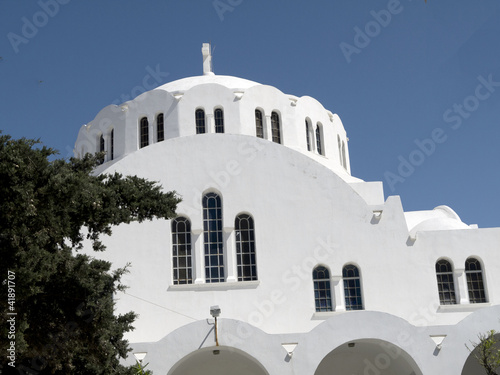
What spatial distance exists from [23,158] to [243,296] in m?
9.34

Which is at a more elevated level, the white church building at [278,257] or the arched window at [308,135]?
the arched window at [308,135]

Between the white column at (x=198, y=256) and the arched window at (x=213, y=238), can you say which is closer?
the white column at (x=198, y=256)

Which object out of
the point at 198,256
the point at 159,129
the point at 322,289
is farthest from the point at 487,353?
the point at 159,129

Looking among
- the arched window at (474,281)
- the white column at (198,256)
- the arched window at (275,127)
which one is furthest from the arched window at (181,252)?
the arched window at (474,281)

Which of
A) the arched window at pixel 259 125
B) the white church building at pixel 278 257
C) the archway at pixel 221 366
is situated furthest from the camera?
the arched window at pixel 259 125

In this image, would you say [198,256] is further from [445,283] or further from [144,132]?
[445,283]

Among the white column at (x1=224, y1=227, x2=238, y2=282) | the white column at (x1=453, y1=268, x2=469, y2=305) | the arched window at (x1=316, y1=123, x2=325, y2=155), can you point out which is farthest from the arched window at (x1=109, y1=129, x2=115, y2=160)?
the white column at (x1=453, y1=268, x2=469, y2=305)

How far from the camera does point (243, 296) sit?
67.8ft

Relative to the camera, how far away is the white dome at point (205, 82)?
2672 cm

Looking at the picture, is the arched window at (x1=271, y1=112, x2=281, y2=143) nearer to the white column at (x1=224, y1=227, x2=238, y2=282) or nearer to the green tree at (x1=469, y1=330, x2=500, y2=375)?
the white column at (x1=224, y1=227, x2=238, y2=282)

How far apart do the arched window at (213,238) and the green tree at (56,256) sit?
530cm

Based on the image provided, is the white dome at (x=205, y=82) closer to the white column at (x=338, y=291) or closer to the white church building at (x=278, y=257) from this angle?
the white church building at (x=278, y=257)

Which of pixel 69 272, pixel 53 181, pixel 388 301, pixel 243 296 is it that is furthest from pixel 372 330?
pixel 53 181

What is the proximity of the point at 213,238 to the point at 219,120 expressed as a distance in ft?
17.9
